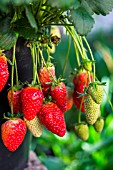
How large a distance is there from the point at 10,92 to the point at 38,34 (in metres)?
0.13

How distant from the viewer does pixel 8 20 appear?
782 millimetres

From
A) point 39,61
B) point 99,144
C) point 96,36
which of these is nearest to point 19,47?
point 39,61

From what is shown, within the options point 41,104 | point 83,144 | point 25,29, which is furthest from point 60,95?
point 83,144

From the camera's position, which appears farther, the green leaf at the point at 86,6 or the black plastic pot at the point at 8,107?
the black plastic pot at the point at 8,107

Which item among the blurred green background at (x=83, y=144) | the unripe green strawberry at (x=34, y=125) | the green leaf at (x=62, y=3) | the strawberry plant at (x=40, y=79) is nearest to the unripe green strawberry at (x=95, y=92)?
the strawberry plant at (x=40, y=79)

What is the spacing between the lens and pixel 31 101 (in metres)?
0.83

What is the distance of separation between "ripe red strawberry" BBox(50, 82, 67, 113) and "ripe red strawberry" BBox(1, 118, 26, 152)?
8 centimetres

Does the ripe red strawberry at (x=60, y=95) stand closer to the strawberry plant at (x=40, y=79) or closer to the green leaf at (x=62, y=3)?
the strawberry plant at (x=40, y=79)

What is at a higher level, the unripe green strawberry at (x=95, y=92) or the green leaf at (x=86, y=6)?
the green leaf at (x=86, y=6)

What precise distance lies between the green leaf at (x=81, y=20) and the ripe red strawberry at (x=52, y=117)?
16 cm

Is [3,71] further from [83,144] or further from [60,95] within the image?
[83,144]

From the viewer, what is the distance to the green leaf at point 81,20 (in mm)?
760

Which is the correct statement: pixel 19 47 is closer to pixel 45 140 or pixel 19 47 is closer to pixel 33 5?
pixel 33 5

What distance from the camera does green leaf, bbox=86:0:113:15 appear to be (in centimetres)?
80
